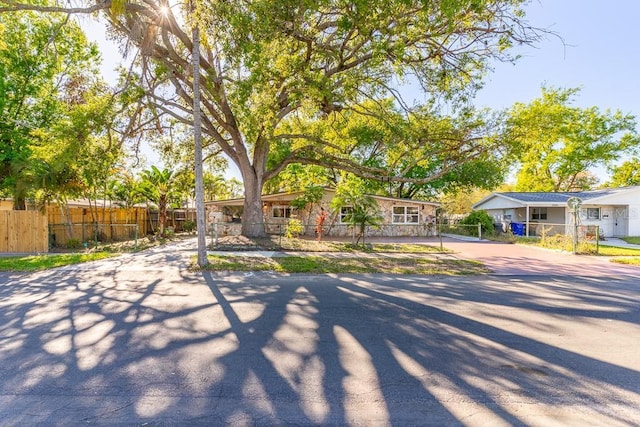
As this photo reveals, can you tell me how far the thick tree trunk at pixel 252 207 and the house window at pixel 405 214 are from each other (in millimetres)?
11006

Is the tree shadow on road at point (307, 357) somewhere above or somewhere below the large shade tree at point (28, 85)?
below

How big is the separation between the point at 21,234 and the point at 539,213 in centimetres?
3289

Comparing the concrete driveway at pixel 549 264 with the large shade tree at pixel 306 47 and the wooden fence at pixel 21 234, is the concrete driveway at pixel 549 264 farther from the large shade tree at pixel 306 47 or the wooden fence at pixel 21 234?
the wooden fence at pixel 21 234

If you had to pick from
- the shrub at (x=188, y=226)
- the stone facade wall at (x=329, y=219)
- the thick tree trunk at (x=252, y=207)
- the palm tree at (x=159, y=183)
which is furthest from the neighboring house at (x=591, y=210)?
the shrub at (x=188, y=226)

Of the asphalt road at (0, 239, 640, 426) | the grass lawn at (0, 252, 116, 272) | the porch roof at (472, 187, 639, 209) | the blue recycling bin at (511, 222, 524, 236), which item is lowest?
the asphalt road at (0, 239, 640, 426)

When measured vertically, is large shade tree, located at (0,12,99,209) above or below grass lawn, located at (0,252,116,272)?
above

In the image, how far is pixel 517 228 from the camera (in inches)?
942

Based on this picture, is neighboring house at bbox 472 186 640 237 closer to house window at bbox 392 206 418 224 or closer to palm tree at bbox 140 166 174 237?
house window at bbox 392 206 418 224

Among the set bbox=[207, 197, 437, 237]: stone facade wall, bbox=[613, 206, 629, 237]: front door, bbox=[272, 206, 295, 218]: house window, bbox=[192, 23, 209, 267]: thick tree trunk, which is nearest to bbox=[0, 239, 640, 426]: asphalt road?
bbox=[192, 23, 209, 267]: thick tree trunk

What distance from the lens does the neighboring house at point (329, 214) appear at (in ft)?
73.6

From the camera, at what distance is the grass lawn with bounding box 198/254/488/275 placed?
9531mm

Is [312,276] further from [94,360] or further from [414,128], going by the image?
[414,128]

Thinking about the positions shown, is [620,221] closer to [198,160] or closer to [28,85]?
[198,160]

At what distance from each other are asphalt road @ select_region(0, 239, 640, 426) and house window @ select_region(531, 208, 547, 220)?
22.2 m
